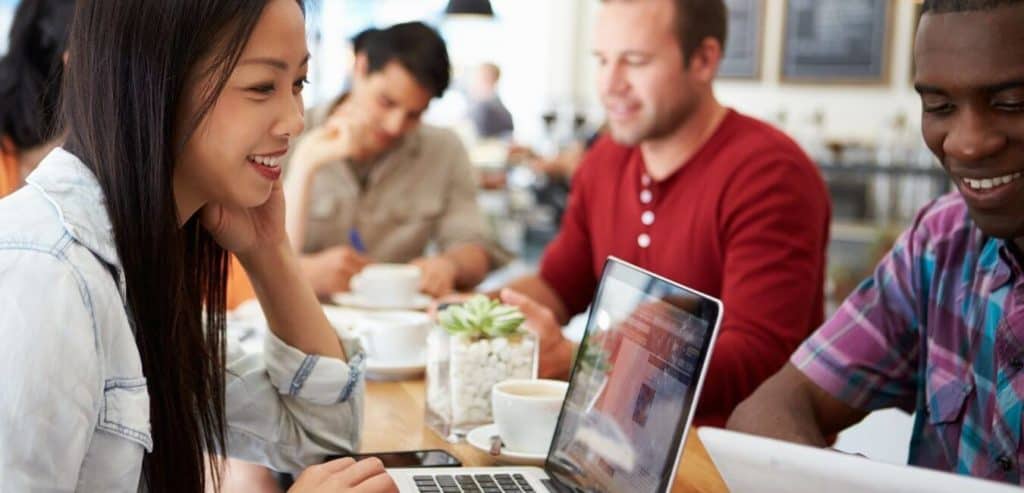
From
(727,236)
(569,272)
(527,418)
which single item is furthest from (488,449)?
(569,272)

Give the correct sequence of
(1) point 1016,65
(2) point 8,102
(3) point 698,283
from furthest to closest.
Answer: (2) point 8,102 < (3) point 698,283 < (1) point 1016,65

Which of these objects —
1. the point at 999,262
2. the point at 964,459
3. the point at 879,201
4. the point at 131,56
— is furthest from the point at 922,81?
the point at 879,201

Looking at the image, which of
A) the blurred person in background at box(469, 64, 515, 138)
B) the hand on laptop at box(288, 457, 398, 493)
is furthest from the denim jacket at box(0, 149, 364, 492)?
the blurred person in background at box(469, 64, 515, 138)

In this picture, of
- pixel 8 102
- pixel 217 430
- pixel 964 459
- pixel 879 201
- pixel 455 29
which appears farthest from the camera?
pixel 455 29

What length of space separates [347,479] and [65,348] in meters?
0.32

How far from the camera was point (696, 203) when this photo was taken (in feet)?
6.85

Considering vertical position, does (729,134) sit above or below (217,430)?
above

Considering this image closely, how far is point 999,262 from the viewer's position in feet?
4.30

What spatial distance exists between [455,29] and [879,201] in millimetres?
3813

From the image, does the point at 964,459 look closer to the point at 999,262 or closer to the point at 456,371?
the point at 999,262

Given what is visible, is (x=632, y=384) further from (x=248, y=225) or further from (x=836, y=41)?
(x=836, y=41)

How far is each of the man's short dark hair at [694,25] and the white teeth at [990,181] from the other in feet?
3.37

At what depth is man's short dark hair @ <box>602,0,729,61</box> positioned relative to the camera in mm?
2184

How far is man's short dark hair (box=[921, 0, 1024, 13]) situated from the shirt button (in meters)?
0.51
